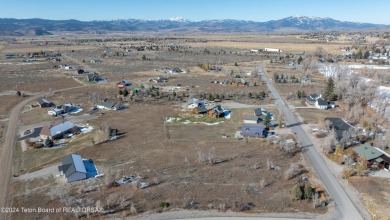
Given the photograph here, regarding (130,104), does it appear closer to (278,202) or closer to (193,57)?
(278,202)

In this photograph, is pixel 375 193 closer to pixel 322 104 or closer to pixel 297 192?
pixel 297 192

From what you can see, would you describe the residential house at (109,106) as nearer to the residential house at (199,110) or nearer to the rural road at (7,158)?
the rural road at (7,158)

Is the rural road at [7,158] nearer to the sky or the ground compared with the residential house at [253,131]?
nearer to the ground

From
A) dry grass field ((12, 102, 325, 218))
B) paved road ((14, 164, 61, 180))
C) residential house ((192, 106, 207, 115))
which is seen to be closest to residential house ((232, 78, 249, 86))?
residential house ((192, 106, 207, 115))

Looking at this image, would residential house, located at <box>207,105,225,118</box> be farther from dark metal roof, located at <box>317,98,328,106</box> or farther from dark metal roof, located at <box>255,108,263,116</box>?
dark metal roof, located at <box>317,98,328,106</box>

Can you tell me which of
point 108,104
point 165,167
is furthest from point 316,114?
point 108,104

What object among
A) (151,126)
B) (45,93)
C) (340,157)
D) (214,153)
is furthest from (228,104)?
(45,93)

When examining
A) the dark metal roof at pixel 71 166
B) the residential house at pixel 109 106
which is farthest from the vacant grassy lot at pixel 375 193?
the residential house at pixel 109 106
